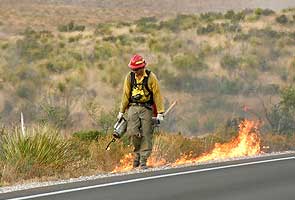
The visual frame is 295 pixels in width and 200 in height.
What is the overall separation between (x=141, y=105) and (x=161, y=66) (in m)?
27.1

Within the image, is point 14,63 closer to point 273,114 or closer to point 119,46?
point 119,46

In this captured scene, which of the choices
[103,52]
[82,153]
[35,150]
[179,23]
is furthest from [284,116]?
[179,23]

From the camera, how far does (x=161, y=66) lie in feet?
133

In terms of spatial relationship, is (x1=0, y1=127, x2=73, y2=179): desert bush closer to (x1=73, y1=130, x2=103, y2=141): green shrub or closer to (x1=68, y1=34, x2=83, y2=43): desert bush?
(x1=73, y1=130, x2=103, y2=141): green shrub

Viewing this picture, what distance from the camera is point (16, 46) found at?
46.4 m

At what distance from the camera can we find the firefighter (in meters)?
13.3

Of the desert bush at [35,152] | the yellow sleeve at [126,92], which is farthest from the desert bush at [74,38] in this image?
the desert bush at [35,152]

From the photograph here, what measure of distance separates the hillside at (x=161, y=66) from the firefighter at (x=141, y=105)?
23.8 ft

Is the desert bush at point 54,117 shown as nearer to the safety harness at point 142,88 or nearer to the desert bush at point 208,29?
the safety harness at point 142,88

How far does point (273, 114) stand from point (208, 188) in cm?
1375

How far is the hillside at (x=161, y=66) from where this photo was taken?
1158 inches

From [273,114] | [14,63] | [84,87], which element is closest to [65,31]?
[14,63]

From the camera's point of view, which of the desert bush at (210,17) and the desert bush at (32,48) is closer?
the desert bush at (32,48)

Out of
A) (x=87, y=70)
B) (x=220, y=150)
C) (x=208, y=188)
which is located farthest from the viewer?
(x=87, y=70)
